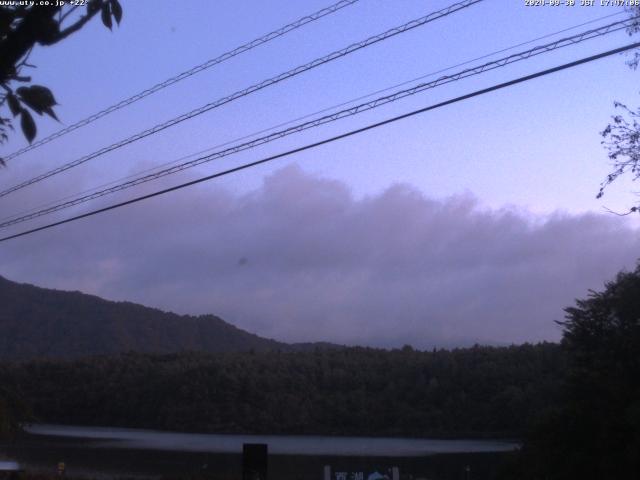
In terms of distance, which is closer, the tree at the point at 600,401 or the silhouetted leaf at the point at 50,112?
the silhouetted leaf at the point at 50,112

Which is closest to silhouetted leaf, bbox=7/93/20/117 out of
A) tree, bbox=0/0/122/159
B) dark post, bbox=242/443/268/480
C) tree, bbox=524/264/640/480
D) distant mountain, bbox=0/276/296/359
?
tree, bbox=0/0/122/159

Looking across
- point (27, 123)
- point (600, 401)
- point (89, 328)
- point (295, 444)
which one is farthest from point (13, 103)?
point (89, 328)

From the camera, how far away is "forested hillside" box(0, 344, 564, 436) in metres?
33.4

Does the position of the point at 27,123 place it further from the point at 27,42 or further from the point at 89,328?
the point at 89,328

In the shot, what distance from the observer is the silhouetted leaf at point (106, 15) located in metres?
4.85

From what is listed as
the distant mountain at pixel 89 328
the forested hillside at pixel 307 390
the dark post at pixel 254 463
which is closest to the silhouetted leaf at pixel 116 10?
the dark post at pixel 254 463

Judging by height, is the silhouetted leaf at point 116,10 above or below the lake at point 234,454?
above

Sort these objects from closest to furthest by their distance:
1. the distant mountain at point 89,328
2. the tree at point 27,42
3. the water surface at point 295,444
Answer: the tree at point 27,42 → the water surface at point 295,444 → the distant mountain at point 89,328

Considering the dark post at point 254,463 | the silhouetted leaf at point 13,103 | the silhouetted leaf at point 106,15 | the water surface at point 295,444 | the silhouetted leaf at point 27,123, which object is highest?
the silhouetted leaf at point 106,15

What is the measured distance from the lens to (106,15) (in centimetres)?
488

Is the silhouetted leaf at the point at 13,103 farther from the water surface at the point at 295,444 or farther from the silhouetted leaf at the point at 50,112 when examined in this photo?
the water surface at the point at 295,444

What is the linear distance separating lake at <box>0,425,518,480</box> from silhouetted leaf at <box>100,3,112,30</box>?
1733cm

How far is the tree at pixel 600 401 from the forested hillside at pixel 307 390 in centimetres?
947

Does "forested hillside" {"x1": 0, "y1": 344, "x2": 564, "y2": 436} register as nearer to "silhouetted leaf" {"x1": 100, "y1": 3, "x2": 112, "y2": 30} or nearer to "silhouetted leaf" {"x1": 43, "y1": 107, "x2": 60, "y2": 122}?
"silhouetted leaf" {"x1": 100, "y1": 3, "x2": 112, "y2": 30}
